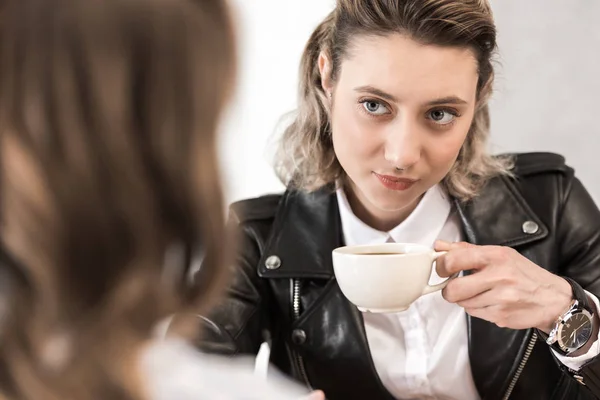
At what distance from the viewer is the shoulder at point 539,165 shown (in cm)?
135

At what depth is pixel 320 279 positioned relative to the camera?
1314mm

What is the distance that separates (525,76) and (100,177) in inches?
65.3

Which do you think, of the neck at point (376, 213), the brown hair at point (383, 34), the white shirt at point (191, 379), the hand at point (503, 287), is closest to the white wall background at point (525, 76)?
the brown hair at point (383, 34)

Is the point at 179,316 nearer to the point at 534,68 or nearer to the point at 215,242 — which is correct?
the point at 215,242

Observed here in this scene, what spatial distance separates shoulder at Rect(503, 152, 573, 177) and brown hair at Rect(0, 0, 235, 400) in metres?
0.97

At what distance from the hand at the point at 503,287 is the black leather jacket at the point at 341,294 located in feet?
0.55

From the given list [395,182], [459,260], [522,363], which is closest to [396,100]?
[395,182]

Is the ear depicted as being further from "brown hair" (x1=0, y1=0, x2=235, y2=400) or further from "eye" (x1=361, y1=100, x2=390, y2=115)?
"brown hair" (x1=0, y1=0, x2=235, y2=400)

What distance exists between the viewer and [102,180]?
1.50ft

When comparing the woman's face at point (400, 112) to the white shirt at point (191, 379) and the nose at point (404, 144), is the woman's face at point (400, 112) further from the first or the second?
the white shirt at point (191, 379)

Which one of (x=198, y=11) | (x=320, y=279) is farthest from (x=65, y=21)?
(x=320, y=279)

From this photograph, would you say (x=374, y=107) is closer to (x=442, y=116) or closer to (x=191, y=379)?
(x=442, y=116)

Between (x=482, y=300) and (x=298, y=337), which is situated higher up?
(x=482, y=300)

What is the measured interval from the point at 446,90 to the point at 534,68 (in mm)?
882
